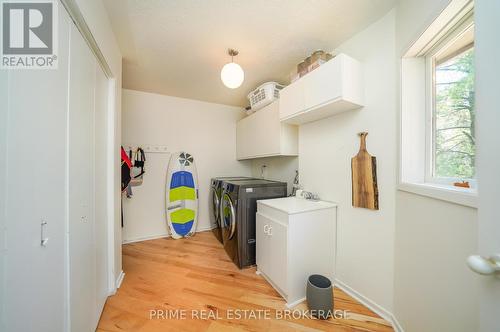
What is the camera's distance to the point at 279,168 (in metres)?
2.72

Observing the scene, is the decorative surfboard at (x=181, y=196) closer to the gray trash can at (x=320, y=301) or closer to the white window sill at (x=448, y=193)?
the gray trash can at (x=320, y=301)

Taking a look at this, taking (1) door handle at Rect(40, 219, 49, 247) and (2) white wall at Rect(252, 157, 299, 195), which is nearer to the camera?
(1) door handle at Rect(40, 219, 49, 247)

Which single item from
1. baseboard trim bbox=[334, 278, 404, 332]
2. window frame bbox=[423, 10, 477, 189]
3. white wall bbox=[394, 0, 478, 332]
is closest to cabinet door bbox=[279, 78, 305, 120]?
white wall bbox=[394, 0, 478, 332]

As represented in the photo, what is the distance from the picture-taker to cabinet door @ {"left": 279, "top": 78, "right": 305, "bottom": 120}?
1652 mm

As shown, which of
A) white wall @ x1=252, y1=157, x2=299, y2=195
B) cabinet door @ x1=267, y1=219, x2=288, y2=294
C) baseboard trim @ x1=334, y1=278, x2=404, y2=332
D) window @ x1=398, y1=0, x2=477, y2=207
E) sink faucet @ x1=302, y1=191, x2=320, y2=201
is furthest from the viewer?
white wall @ x1=252, y1=157, x2=299, y2=195

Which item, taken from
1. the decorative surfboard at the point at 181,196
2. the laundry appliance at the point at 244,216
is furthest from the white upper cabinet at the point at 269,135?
the decorative surfboard at the point at 181,196

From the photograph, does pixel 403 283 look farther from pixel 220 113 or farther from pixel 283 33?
pixel 220 113

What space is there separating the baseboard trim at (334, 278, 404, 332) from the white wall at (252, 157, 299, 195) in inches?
45.6

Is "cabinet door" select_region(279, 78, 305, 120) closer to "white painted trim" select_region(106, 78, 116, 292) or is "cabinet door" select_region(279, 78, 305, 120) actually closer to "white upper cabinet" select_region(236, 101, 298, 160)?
"white upper cabinet" select_region(236, 101, 298, 160)

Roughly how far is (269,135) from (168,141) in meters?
1.76

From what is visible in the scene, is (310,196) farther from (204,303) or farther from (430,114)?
(204,303)

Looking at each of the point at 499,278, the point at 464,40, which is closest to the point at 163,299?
the point at 499,278

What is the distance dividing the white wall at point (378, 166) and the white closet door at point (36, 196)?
1938 mm

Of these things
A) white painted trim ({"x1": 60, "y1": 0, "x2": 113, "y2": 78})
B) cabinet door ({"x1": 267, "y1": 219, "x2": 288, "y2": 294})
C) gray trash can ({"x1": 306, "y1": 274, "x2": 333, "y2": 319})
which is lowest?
gray trash can ({"x1": 306, "y1": 274, "x2": 333, "y2": 319})
